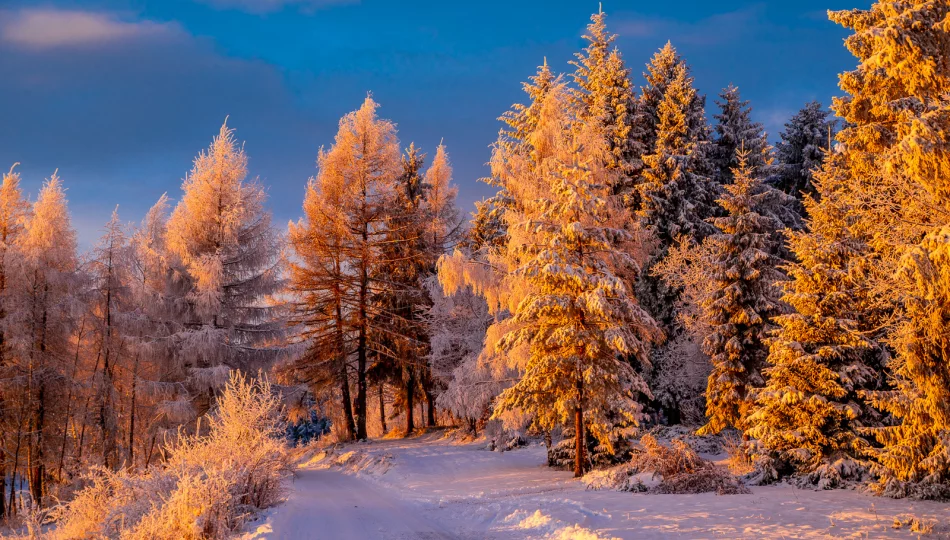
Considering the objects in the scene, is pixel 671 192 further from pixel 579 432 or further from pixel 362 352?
pixel 362 352

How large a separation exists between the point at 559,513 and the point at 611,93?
22768 millimetres

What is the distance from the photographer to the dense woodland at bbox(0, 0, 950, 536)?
11.4 metres

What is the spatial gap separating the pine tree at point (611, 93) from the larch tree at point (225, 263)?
15215 mm

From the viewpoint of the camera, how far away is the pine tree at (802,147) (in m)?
32.2

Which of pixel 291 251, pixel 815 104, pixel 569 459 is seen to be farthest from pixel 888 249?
pixel 815 104

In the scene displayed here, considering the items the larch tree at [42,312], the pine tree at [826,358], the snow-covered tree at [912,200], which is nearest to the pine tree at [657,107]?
the pine tree at [826,358]

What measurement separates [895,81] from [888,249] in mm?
3258

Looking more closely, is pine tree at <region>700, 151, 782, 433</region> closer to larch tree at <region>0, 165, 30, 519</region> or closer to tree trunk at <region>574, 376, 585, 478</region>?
tree trunk at <region>574, 376, 585, 478</region>

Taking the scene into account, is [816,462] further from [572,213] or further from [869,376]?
[572,213]

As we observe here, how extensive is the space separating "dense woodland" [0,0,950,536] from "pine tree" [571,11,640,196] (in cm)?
14

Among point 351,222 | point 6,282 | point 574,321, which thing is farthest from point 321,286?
point 574,321

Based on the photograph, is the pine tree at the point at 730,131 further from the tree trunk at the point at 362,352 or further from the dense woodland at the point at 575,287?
the tree trunk at the point at 362,352

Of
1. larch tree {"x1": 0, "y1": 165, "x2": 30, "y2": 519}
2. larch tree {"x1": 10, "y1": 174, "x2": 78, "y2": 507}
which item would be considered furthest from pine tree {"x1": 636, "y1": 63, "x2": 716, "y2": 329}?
larch tree {"x1": 0, "y1": 165, "x2": 30, "y2": 519}

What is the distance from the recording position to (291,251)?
91.4ft
